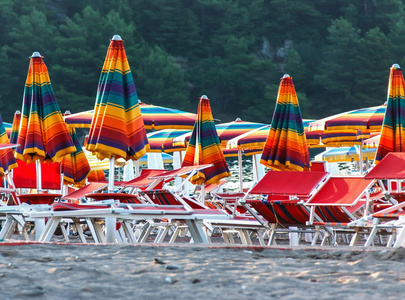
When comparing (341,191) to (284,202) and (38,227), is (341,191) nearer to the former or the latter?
(284,202)

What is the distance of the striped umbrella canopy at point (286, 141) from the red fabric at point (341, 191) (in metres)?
1.53

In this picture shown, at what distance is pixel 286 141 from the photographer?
7.22 metres

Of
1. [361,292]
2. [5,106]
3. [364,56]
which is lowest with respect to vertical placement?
[361,292]

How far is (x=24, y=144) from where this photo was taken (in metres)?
6.75

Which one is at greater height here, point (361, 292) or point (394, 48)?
point (394, 48)

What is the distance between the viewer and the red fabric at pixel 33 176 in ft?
25.8

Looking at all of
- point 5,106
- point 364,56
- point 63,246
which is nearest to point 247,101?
point 364,56

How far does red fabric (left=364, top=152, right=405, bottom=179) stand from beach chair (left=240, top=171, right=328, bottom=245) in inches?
20.2

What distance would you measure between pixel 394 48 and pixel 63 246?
1386 inches

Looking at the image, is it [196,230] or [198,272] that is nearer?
[198,272]

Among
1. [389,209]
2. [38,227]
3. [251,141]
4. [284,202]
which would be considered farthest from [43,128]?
[251,141]

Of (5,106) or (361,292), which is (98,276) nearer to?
(361,292)

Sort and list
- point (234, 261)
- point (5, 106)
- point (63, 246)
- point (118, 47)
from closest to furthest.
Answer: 1. point (234, 261)
2. point (63, 246)
3. point (118, 47)
4. point (5, 106)

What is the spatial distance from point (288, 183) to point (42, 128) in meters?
2.13
